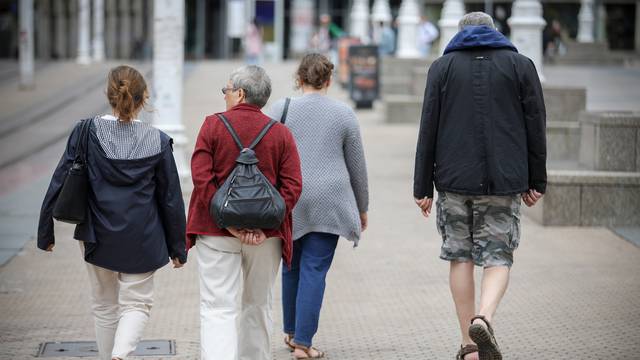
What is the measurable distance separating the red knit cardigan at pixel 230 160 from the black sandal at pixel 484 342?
1.04m

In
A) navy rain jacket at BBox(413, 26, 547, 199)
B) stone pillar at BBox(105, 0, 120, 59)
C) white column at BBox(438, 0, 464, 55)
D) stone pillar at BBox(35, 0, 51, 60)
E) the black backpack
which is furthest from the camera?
stone pillar at BBox(35, 0, 51, 60)

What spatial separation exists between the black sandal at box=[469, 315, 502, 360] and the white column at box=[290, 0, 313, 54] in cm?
5406

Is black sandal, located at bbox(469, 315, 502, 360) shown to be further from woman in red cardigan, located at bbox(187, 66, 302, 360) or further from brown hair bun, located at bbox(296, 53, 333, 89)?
brown hair bun, located at bbox(296, 53, 333, 89)

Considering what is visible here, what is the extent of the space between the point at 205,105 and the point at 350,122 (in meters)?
21.4

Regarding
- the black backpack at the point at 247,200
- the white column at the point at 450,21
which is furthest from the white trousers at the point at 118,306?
the white column at the point at 450,21

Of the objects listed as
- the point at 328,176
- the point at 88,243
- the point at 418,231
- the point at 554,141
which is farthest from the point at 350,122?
the point at 554,141

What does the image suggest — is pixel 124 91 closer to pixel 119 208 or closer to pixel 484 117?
pixel 119 208

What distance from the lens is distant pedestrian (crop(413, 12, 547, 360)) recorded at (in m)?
6.35

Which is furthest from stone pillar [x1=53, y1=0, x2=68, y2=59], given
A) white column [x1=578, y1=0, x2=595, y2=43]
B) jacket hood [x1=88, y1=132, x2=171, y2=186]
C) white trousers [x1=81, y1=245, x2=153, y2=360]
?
jacket hood [x1=88, y1=132, x2=171, y2=186]

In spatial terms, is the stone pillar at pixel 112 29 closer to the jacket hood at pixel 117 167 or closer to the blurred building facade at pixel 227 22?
the blurred building facade at pixel 227 22

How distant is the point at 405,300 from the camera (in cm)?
864

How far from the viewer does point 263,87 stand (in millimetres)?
5895

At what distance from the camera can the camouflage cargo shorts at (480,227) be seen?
6.40m

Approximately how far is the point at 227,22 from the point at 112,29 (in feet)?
18.4
